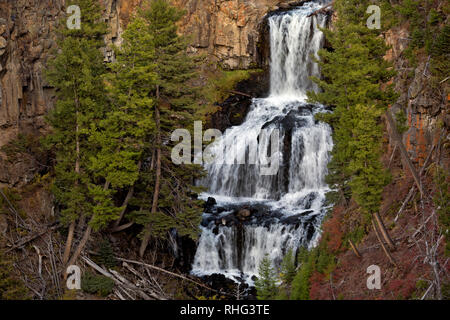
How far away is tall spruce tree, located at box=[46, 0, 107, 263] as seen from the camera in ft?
65.6

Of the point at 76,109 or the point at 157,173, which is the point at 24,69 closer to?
the point at 76,109

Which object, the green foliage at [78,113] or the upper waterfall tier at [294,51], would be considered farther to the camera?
the upper waterfall tier at [294,51]

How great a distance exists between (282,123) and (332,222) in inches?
404

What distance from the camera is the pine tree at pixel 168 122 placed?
2144cm

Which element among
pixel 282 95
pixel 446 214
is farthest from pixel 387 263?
pixel 282 95

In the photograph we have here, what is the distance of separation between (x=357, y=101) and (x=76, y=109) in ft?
36.3

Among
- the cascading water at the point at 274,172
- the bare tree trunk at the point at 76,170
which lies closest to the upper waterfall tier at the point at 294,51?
the cascading water at the point at 274,172

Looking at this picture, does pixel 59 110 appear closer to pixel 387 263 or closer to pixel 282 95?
pixel 387 263

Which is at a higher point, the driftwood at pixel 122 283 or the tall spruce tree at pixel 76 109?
the tall spruce tree at pixel 76 109

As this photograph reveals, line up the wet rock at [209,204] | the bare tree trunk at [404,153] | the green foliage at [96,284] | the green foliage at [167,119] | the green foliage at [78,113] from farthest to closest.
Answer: the wet rock at [209,204] → the green foliage at [167,119] → the green foliage at [78,113] → the green foliage at [96,284] → the bare tree trunk at [404,153]

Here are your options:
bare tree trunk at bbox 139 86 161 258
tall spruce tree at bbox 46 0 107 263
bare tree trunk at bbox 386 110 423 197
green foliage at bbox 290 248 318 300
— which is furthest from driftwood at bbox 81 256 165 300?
bare tree trunk at bbox 386 110 423 197

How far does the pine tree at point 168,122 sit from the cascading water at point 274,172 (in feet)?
8.73

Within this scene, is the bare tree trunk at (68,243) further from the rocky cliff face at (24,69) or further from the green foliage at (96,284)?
the rocky cliff face at (24,69)

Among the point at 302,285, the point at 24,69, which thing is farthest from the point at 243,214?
the point at 24,69
